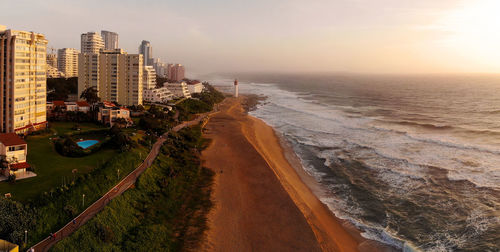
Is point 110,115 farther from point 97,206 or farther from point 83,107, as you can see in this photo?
point 97,206

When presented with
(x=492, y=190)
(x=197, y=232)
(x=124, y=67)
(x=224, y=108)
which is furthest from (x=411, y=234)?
(x=224, y=108)

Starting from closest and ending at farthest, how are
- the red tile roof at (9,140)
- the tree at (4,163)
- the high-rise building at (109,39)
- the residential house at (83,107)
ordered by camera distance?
the tree at (4,163), the red tile roof at (9,140), the residential house at (83,107), the high-rise building at (109,39)

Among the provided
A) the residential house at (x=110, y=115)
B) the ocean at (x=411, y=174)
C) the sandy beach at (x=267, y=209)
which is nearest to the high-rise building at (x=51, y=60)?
the residential house at (x=110, y=115)

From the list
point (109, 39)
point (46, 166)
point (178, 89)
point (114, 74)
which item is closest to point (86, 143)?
point (46, 166)

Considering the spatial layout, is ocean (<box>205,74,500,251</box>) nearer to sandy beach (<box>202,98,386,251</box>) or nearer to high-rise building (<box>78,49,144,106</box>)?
sandy beach (<box>202,98,386,251</box>)

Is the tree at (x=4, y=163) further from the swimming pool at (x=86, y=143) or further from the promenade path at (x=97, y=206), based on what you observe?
the swimming pool at (x=86, y=143)

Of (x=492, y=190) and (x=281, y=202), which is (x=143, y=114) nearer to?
(x=281, y=202)

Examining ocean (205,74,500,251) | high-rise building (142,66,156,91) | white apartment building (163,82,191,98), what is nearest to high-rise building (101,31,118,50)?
white apartment building (163,82,191,98)
